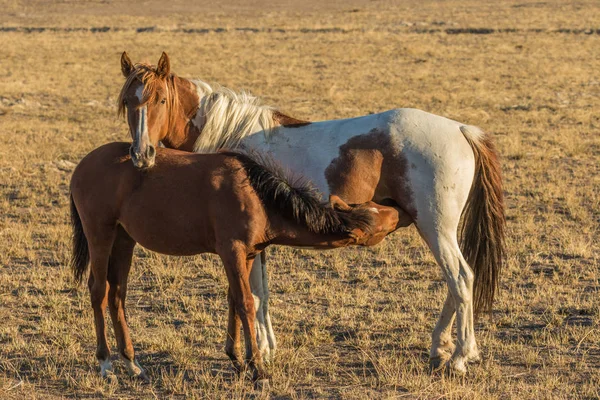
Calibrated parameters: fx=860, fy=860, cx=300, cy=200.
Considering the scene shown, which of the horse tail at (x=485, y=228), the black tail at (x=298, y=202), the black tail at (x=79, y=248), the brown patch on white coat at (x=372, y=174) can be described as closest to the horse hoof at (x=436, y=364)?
the horse tail at (x=485, y=228)

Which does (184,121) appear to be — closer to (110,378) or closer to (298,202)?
(298,202)

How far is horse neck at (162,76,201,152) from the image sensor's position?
6.43 metres

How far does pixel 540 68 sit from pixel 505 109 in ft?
25.4

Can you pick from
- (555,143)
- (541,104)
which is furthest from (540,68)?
(555,143)

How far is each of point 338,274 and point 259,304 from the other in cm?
237

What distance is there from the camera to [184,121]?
648 centimetres

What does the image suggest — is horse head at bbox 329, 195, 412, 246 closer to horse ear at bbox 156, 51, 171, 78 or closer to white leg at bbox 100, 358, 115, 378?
horse ear at bbox 156, 51, 171, 78

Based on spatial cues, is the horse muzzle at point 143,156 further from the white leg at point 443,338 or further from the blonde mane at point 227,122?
the white leg at point 443,338

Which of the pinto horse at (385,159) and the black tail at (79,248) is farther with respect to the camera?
the black tail at (79,248)

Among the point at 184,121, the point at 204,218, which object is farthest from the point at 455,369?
the point at 184,121

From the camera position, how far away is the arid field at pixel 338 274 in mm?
5863

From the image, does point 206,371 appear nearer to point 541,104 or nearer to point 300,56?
point 541,104

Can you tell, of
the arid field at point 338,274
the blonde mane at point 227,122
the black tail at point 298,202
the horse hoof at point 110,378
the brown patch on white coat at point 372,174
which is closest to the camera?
the black tail at point 298,202

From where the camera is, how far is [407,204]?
5.99m
